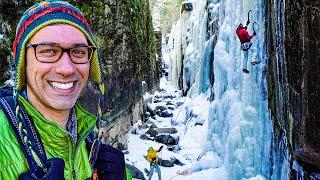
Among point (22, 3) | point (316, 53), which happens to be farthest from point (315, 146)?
point (22, 3)

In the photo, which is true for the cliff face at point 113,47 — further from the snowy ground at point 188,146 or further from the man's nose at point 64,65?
the man's nose at point 64,65

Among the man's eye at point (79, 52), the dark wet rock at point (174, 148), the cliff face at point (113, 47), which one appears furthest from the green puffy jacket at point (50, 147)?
the dark wet rock at point (174, 148)

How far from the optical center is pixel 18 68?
61.6 inches

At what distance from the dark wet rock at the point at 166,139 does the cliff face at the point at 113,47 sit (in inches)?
51.4

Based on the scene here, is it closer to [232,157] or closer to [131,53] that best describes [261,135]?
[232,157]

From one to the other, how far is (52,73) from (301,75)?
413cm

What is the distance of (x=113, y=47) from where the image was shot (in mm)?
10984

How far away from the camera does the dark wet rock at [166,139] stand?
14680 millimetres

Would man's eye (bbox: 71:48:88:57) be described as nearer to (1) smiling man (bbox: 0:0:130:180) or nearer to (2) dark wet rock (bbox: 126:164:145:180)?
(1) smiling man (bbox: 0:0:130:180)

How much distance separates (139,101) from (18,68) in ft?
49.8

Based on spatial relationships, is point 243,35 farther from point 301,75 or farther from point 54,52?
point 54,52

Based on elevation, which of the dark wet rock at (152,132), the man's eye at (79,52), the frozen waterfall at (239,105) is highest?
the man's eye at (79,52)

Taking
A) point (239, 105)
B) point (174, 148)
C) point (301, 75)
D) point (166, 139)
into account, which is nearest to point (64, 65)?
point (301, 75)

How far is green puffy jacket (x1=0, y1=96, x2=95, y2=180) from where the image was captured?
1.39 metres
